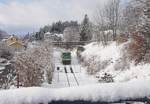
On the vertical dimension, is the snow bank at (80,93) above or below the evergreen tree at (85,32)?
below

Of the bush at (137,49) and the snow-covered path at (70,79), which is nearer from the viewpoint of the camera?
the snow-covered path at (70,79)

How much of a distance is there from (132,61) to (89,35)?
62810 millimetres

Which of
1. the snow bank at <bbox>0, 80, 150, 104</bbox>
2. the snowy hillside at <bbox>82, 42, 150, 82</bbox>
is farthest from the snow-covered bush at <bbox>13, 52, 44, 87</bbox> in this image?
the snow bank at <bbox>0, 80, 150, 104</bbox>

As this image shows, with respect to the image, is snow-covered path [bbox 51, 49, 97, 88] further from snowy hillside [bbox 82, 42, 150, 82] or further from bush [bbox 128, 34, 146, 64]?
bush [bbox 128, 34, 146, 64]

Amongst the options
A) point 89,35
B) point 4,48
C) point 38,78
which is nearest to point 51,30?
point 89,35

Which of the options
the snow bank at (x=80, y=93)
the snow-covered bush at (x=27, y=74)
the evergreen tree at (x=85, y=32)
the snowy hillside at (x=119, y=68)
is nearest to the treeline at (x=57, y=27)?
the evergreen tree at (x=85, y=32)

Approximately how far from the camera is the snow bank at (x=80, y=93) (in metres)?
3.91

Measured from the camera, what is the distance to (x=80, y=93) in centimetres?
402

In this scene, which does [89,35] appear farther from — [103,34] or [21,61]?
[21,61]

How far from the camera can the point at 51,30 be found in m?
145

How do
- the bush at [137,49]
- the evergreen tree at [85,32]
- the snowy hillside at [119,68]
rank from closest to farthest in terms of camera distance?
the snowy hillside at [119,68]
the bush at [137,49]
the evergreen tree at [85,32]

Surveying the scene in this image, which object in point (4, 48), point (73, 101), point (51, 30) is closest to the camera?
point (73, 101)

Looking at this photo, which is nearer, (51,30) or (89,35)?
(89,35)

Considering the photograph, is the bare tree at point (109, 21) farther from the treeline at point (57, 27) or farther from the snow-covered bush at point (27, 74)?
the treeline at point (57, 27)
